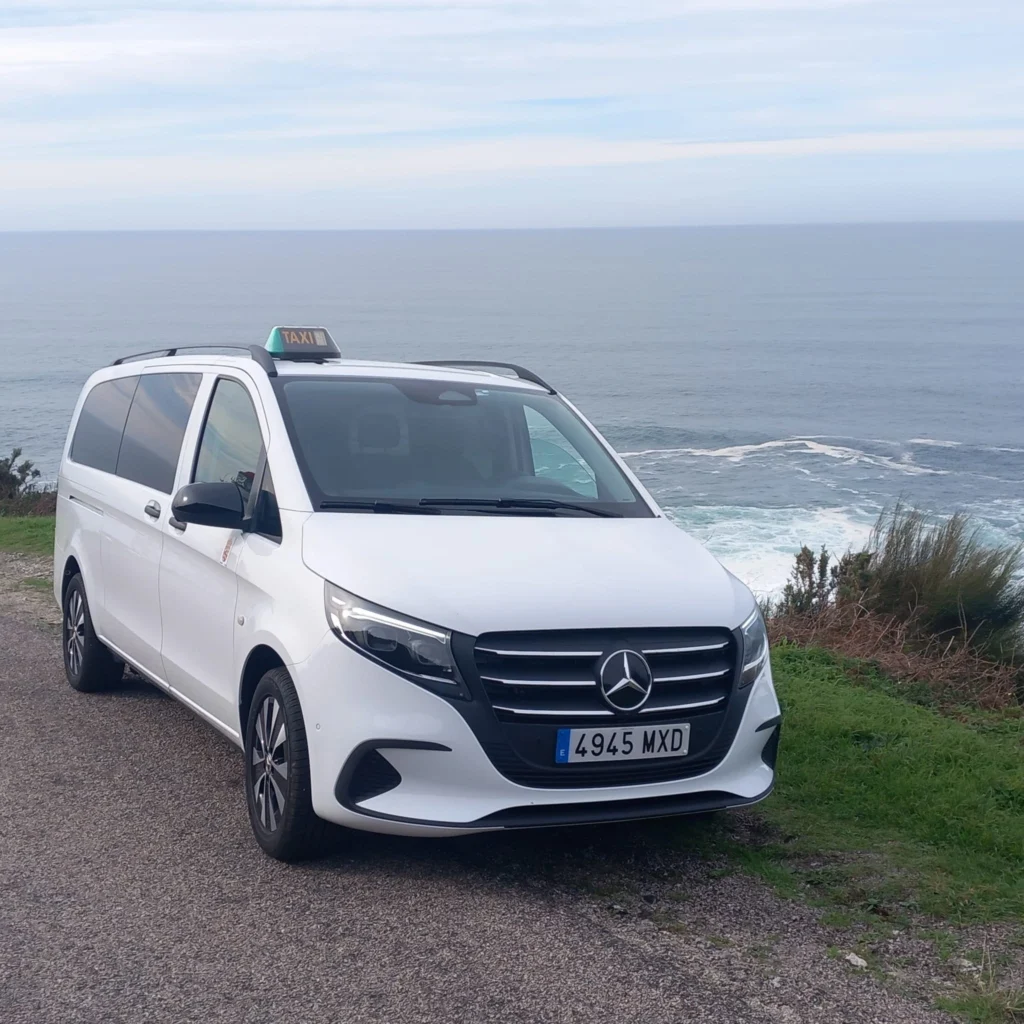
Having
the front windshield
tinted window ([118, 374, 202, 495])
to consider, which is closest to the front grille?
the front windshield

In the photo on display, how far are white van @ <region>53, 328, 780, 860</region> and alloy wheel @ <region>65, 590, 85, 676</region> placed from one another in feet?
3.74

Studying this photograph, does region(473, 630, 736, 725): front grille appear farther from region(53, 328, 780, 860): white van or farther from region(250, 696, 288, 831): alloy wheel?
region(250, 696, 288, 831): alloy wheel

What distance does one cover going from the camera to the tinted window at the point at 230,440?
17.6 ft

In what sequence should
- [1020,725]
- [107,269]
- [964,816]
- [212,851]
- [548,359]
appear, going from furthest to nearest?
[107,269] → [548,359] → [1020,725] → [964,816] → [212,851]

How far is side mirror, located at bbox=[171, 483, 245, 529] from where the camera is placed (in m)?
5.05

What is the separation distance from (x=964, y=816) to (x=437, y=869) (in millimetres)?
2256

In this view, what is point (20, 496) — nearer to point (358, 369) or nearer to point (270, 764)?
point (358, 369)

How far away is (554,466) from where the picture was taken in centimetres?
568

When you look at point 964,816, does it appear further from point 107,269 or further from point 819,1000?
point 107,269

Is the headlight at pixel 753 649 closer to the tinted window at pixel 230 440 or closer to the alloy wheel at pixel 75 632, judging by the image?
the tinted window at pixel 230 440

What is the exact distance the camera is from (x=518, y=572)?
14.8 ft

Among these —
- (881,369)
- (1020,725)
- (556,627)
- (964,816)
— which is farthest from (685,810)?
(881,369)

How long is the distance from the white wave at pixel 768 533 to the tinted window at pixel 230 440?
1449 cm

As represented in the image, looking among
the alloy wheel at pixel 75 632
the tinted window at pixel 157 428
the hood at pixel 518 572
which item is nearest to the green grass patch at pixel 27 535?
the alloy wheel at pixel 75 632
